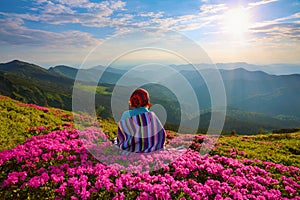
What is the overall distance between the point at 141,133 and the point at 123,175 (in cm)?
245

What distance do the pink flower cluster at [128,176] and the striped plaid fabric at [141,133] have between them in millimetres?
593

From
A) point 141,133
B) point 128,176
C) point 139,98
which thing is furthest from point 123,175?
point 139,98

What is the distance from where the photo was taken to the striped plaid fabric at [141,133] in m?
10.9

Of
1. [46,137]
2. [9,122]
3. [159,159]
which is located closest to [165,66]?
[159,159]

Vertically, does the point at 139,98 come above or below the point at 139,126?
above

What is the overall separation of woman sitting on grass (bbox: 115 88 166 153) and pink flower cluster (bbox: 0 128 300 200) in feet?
2.16

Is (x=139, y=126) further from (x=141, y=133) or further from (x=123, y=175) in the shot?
(x=123, y=175)

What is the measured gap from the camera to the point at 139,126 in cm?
1093

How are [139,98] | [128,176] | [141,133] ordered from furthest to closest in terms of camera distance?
[141,133] < [139,98] < [128,176]

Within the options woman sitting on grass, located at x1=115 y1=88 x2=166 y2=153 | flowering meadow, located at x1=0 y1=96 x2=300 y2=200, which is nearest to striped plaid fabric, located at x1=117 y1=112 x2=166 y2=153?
woman sitting on grass, located at x1=115 y1=88 x2=166 y2=153

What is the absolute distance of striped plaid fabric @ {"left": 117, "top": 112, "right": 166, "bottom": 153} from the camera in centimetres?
1091

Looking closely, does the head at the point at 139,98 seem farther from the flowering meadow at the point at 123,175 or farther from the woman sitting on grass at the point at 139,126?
the flowering meadow at the point at 123,175

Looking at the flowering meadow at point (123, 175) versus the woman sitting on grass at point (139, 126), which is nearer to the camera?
the flowering meadow at point (123, 175)

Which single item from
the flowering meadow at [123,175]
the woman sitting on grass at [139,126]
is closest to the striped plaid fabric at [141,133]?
the woman sitting on grass at [139,126]
